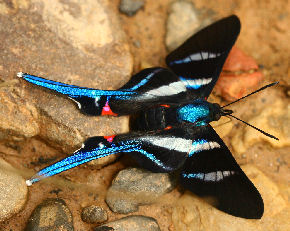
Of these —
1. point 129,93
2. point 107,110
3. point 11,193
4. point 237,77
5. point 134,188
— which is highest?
point 237,77

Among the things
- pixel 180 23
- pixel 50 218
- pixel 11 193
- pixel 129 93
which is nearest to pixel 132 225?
pixel 50 218

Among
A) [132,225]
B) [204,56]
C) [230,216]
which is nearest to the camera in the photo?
[132,225]

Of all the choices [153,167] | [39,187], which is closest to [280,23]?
[153,167]

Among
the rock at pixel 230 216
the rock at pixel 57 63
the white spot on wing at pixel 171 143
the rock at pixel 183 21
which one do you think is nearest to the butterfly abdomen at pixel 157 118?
the white spot on wing at pixel 171 143

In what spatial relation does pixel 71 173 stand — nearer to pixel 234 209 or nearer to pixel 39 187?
pixel 39 187

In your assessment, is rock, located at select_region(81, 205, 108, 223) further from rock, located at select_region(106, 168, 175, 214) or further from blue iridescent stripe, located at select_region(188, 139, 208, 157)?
blue iridescent stripe, located at select_region(188, 139, 208, 157)

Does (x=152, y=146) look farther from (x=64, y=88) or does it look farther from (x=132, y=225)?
(x=64, y=88)

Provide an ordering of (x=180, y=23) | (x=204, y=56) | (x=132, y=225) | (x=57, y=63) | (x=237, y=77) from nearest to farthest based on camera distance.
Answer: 1. (x=132, y=225)
2. (x=57, y=63)
3. (x=204, y=56)
4. (x=237, y=77)
5. (x=180, y=23)
